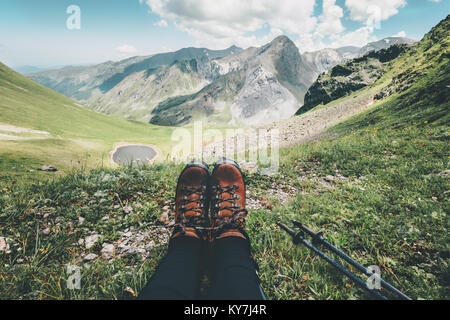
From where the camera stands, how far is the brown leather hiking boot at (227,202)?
3240 mm

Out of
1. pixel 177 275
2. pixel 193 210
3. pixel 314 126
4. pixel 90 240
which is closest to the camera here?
pixel 177 275

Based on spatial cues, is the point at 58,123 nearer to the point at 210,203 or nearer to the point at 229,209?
the point at 210,203

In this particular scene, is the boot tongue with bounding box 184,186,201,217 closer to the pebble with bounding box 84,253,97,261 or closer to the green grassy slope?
the pebble with bounding box 84,253,97,261

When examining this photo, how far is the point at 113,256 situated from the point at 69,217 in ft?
3.97

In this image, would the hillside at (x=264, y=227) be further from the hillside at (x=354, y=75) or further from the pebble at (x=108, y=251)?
the hillside at (x=354, y=75)

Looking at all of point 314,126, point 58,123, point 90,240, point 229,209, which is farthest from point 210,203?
point 58,123

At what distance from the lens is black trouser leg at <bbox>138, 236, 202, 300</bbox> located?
213 cm

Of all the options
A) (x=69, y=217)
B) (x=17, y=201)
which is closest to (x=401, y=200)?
(x=69, y=217)

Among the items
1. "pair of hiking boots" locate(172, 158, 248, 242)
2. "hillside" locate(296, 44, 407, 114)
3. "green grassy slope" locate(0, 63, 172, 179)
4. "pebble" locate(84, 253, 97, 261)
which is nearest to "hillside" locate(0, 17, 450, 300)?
"pebble" locate(84, 253, 97, 261)

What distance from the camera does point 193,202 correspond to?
3822 millimetres

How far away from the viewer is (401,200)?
3918mm

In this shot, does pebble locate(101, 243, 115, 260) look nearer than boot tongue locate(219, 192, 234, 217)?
Yes

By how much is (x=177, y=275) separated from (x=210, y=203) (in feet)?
5.79

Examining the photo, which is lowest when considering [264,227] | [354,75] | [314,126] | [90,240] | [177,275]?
[177,275]
